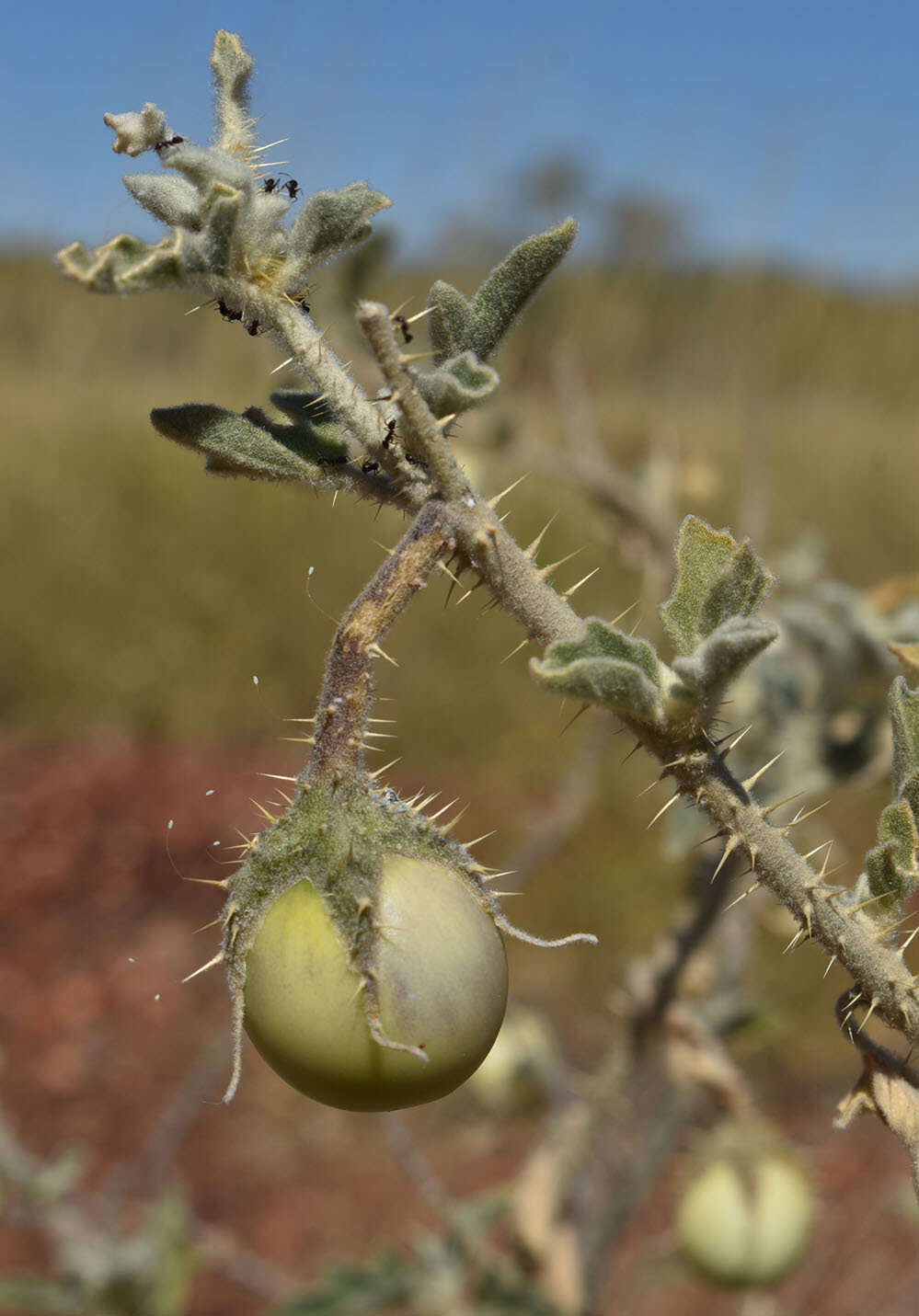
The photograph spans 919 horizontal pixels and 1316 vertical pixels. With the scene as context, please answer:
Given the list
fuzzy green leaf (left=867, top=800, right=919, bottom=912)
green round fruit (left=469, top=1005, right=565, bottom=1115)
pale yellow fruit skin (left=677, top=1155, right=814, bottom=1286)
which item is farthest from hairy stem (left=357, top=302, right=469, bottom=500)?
green round fruit (left=469, top=1005, right=565, bottom=1115)

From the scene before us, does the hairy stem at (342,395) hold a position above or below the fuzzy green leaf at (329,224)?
below

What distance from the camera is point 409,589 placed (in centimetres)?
63

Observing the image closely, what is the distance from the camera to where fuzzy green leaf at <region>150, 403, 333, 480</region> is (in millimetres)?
687

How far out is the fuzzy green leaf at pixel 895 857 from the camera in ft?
2.30

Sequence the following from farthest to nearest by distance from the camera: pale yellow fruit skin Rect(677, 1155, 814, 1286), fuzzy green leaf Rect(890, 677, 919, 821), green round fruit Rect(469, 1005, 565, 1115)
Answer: green round fruit Rect(469, 1005, 565, 1115), pale yellow fruit skin Rect(677, 1155, 814, 1286), fuzzy green leaf Rect(890, 677, 919, 821)

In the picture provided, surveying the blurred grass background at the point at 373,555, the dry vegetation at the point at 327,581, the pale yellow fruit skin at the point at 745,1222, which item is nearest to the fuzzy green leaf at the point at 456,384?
the pale yellow fruit skin at the point at 745,1222

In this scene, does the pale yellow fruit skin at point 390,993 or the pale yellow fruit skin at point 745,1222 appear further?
the pale yellow fruit skin at point 745,1222

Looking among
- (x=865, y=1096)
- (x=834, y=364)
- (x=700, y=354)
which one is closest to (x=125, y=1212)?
(x=865, y=1096)

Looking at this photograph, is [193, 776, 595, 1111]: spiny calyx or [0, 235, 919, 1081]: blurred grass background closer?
[193, 776, 595, 1111]: spiny calyx

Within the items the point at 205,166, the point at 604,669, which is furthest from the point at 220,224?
the point at 604,669

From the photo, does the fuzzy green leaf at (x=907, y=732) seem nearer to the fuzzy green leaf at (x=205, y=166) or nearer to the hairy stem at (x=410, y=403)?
the hairy stem at (x=410, y=403)

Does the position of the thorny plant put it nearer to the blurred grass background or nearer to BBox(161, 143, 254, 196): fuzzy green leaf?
BBox(161, 143, 254, 196): fuzzy green leaf

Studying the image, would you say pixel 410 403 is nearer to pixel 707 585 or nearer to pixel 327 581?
pixel 707 585

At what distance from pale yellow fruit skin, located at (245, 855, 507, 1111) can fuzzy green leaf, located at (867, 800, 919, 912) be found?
240mm
